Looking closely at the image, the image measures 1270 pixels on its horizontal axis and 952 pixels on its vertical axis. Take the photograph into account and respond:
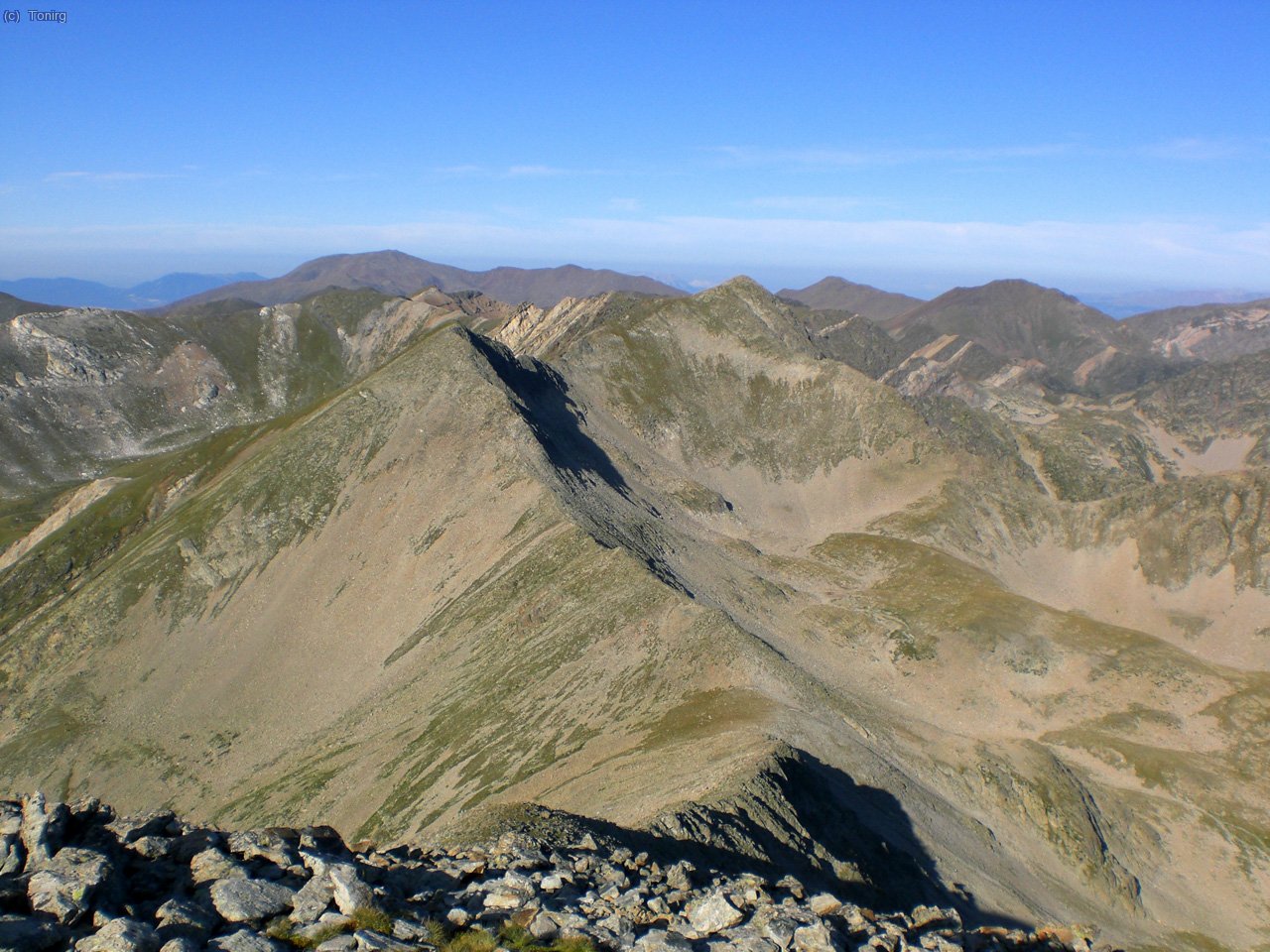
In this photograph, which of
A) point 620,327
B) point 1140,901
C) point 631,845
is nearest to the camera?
point 631,845

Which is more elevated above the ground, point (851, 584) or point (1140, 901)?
point (851, 584)

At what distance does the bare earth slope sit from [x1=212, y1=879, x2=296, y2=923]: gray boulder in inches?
796

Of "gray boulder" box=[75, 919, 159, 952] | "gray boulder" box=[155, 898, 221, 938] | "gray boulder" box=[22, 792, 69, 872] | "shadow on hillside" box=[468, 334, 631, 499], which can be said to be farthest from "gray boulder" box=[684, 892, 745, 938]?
"shadow on hillside" box=[468, 334, 631, 499]

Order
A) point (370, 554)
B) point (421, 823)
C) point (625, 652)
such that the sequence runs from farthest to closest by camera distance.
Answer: point (370, 554), point (625, 652), point (421, 823)

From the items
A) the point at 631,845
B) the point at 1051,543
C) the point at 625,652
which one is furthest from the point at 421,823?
the point at 1051,543

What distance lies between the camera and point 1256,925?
6266 cm

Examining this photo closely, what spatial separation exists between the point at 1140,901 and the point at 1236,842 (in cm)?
1687

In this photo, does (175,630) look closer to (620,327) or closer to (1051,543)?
(620,327)

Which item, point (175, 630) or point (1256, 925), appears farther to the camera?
point (175, 630)

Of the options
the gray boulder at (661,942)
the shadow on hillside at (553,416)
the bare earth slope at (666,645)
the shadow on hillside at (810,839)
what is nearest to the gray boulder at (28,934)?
the gray boulder at (661,942)

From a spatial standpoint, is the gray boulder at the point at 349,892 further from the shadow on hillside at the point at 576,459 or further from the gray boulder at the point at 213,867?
the shadow on hillside at the point at 576,459

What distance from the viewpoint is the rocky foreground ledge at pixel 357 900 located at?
17.5 m

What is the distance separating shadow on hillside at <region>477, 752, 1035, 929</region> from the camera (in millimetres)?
35469

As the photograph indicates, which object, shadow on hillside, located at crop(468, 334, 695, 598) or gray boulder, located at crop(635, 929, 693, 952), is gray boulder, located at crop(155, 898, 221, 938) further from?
shadow on hillside, located at crop(468, 334, 695, 598)
